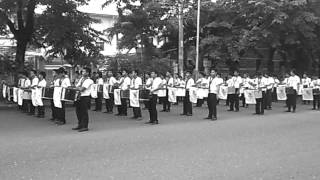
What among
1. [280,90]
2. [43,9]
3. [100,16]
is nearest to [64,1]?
[43,9]

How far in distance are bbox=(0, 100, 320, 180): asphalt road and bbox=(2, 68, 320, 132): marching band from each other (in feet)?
2.72

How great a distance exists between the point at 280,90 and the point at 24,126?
39.7 ft

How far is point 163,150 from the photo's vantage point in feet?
31.1

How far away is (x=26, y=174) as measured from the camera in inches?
286

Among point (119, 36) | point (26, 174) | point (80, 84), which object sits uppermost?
point (119, 36)

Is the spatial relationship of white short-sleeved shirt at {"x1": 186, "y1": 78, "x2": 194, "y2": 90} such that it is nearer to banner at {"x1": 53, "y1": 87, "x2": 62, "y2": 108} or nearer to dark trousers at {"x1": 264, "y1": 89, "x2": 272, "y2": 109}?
dark trousers at {"x1": 264, "y1": 89, "x2": 272, "y2": 109}

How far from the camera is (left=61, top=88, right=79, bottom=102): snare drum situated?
1268 cm

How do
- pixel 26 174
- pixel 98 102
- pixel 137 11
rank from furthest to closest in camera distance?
pixel 137 11
pixel 98 102
pixel 26 174

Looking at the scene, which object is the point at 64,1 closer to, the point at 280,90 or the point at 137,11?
the point at 137,11

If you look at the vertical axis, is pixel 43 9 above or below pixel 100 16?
below

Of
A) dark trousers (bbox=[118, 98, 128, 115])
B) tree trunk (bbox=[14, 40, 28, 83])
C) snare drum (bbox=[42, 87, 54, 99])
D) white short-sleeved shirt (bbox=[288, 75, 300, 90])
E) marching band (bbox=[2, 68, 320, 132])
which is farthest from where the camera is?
tree trunk (bbox=[14, 40, 28, 83])

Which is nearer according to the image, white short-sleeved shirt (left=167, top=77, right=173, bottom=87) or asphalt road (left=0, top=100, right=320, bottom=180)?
asphalt road (left=0, top=100, right=320, bottom=180)

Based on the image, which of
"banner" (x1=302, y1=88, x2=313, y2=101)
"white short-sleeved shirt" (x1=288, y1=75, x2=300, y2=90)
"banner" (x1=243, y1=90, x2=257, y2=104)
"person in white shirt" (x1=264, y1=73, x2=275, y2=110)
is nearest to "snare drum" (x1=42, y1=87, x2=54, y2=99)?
"banner" (x1=243, y1=90, x2=257, y2=104)

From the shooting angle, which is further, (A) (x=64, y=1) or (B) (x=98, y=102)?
(A) (x=64, y=1)
